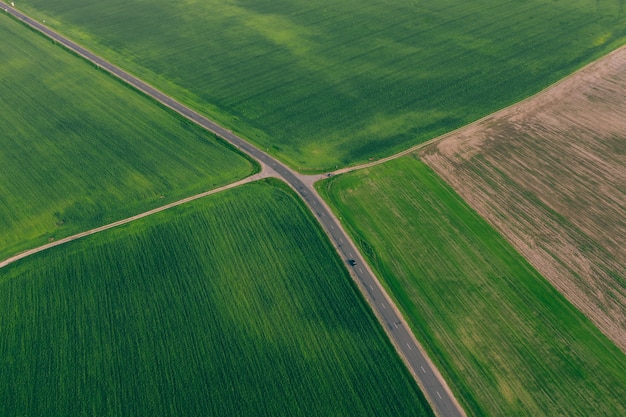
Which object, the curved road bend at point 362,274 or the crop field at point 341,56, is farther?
the crop field at point 341,56

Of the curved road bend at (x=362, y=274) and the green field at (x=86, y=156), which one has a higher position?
the green field at (x=86, y=156)

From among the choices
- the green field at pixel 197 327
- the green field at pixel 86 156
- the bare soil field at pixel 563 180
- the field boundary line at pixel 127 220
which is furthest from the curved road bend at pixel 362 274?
the bare soil field at pixel 563 180

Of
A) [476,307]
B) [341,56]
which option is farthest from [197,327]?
[341,56]

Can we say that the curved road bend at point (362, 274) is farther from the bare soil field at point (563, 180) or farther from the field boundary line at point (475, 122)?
the bare soil field at point (563, 180)

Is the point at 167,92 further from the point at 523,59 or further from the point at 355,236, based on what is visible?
the point at 523,59

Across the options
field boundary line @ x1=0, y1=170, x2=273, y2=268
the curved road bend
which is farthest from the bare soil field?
field boundary line @ x1=0, y1=170, x2=273, y2=268

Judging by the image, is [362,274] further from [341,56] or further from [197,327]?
[341,56]

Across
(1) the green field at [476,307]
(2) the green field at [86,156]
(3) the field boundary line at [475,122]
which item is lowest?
(1) the green field at [476,307]
